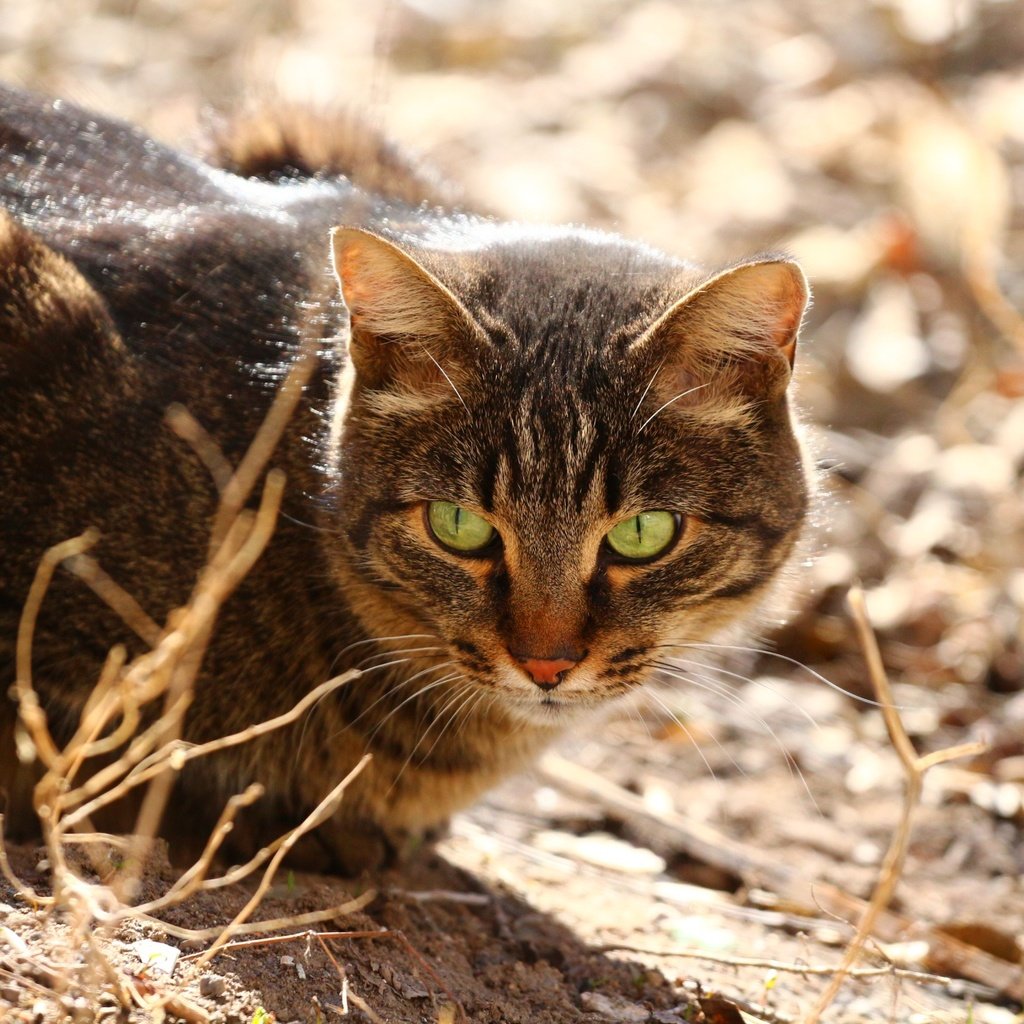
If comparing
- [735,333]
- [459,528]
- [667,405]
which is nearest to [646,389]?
[667,405]

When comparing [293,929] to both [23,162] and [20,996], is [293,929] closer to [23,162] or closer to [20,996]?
[20,996]

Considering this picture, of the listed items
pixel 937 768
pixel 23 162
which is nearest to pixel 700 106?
pixel 937 768

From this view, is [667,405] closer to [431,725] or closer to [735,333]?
[735,333]

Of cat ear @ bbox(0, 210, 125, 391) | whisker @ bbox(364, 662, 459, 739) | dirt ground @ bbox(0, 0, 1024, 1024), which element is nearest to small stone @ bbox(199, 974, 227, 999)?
dirt ground @ bbox(0, 0, 1024, 1024)

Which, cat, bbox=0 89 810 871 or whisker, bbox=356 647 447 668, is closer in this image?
cat, bbox=0 89 810 871

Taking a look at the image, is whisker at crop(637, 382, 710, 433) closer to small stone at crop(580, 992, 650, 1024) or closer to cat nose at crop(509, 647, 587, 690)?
cat nose at crop(509, 647, 587, 690)

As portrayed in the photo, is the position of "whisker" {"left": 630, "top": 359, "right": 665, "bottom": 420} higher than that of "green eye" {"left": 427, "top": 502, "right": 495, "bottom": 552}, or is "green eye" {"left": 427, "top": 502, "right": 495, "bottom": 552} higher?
"whisker" {"left": 630, "top": 359, "right": 665, "bottom": 420}

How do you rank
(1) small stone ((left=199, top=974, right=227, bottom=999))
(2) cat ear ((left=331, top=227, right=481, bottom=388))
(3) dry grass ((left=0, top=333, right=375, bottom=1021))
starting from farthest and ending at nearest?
(2) cat ear ((left=331, top=227, right=481, bottom=388)) < (1) small stone ((left=199, top=974, right=227, bottom=999)) < (3) dry grass ((left=0, top=333, right=375, bottom=1021))
